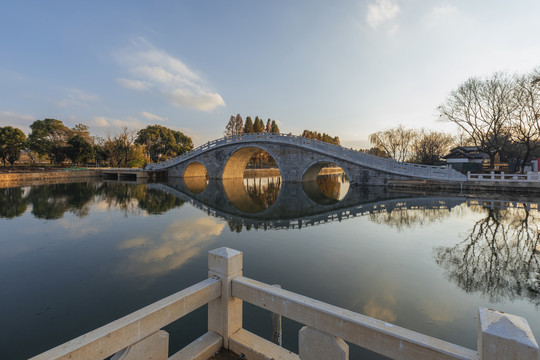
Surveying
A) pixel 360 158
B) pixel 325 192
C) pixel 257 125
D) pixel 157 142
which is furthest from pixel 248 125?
pixel 325 192

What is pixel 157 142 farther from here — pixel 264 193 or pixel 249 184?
pixel 264 193

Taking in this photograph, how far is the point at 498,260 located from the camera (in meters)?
5.96

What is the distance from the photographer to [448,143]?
152 feet

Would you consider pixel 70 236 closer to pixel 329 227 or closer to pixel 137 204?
pixel 137 204

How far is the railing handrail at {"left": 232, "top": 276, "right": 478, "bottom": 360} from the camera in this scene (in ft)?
5.02

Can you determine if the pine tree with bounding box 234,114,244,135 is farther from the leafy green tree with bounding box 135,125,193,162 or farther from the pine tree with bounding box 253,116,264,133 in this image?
the leafy green tree with bounding box 135,125,193,162

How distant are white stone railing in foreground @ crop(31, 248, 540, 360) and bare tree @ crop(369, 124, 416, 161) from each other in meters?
47.5

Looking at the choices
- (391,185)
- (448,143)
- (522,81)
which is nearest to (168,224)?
(391,185)

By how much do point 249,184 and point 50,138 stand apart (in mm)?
34758

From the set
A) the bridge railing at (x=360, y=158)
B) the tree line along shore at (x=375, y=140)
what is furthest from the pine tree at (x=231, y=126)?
the bridge railing at (x=360, y=158)

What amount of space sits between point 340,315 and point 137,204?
1497 cm

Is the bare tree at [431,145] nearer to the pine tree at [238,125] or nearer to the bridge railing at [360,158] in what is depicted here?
the bridge railing at [360,158]

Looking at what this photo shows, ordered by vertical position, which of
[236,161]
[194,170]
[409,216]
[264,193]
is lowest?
[409,216]

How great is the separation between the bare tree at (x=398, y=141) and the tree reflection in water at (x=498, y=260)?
37613mm
